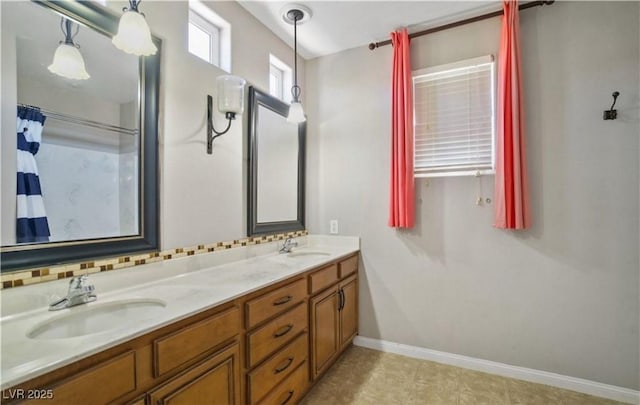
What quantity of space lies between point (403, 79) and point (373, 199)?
3.24 feet

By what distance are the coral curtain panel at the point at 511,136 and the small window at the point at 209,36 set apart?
187cm

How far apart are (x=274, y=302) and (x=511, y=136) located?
6.14ft

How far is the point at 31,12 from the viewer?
1150mm

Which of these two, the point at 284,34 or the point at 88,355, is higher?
the point at 284,34

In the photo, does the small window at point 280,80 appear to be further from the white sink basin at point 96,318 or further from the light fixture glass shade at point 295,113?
the white sink basin at point 96,318

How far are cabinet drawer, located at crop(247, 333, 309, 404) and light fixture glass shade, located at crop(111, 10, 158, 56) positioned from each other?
1510mm

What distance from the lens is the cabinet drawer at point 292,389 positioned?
1581 mm

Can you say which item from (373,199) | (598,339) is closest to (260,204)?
(373,199)

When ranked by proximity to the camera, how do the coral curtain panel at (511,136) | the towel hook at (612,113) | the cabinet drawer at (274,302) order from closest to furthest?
the cabinet drawer at (274,302)
the towel hook at (612,113)
the coral curtain panel at (511,136)

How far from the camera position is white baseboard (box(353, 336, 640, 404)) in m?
1.93

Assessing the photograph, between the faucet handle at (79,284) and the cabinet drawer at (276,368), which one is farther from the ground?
the faucet handle at (79,284)

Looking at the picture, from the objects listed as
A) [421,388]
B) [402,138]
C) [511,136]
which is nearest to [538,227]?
[511,136]

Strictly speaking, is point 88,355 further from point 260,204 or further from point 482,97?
point 482,97

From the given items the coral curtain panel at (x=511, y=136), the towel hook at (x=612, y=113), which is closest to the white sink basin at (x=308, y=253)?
the coral curtain panel at (x=511, y=136)
